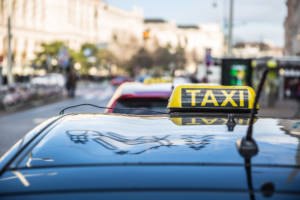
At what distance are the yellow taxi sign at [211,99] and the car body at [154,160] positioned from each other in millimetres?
511

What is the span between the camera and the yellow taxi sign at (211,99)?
3.66m

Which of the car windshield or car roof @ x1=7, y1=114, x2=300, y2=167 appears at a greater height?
car roof @ x1=7, y1=114, x2=300, y2=167


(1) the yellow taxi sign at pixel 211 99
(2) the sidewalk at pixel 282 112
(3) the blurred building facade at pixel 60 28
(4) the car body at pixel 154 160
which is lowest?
(2) the sidewalk at pixel 282 112

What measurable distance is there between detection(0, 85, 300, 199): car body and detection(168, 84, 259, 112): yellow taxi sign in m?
0.51

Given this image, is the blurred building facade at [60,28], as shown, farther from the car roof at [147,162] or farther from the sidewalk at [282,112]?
the car roof at [147,162]

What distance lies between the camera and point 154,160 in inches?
85.7

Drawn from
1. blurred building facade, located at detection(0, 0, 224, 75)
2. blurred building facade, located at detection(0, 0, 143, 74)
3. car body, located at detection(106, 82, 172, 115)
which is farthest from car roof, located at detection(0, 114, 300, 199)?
blurred building facade, located at detection(0, 0, 143, 74)

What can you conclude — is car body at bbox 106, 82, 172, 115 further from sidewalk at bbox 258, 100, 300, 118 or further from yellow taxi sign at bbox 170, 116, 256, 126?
sidewalk at bbox 258, 100, 300, 118

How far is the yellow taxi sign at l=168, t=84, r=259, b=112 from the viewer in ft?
12.0

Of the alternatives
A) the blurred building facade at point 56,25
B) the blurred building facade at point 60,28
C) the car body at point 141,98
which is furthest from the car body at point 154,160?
the blurred building facade at point 56,25

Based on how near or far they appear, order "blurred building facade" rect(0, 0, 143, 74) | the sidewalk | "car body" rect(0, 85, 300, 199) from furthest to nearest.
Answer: "blurred building facade" rect(0, 0, 143, 74) < the sidewalk < "car body" rect(0, 85, 300, 199)

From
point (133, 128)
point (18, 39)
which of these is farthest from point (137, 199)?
point (18, 39)

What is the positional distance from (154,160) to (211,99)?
5.33 ft

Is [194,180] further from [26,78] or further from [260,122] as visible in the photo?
[26,78]
